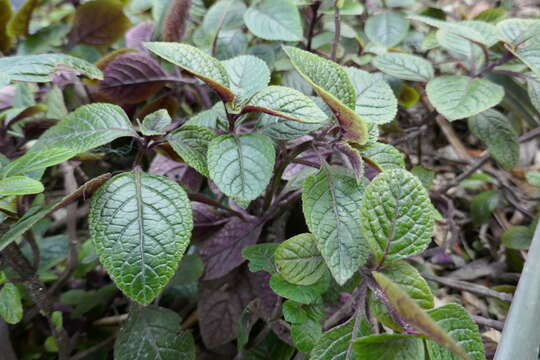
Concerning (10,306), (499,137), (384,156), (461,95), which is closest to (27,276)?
(10,306)

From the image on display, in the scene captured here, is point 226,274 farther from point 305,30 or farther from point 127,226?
point 305,30

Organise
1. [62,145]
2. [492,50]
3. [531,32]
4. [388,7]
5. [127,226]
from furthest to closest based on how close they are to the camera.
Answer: [388,7] → [492,50] → [531,32] → [62,145] → [127,226]

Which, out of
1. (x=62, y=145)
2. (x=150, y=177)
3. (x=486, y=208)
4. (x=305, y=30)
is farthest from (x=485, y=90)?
(x=62, y=145)

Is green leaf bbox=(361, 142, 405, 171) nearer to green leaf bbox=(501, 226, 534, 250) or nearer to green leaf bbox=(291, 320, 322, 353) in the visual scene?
green leaf bbox=(291, 320, 322, 353)

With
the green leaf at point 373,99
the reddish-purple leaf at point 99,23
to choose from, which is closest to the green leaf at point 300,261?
the green leaf at point 373,99

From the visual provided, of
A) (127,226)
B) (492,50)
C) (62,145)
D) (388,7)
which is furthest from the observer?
(388,7)

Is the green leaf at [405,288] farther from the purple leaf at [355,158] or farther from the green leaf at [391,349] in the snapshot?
the purple leaf at [355,158]
